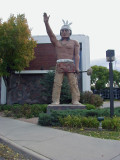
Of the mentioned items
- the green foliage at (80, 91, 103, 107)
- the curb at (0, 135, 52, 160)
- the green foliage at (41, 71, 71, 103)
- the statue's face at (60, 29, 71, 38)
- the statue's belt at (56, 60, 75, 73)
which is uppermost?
the statue's face at (60, 29, 71, 38)

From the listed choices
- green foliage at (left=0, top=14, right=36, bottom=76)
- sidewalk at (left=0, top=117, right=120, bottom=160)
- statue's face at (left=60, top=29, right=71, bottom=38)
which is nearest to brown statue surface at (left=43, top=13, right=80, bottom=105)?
statue's face at (left=60, top=29, right=71, bottom=38)

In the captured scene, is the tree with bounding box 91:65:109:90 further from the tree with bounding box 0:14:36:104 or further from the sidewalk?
the sidewalk

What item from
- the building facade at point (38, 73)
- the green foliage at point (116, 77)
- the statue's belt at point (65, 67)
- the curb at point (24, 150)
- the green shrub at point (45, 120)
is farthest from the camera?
the green foliage at point (116, 77)

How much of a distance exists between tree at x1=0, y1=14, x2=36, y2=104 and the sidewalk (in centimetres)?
860

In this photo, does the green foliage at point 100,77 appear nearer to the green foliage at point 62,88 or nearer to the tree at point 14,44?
the green foliage at point 62,88

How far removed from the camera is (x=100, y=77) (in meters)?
47.5

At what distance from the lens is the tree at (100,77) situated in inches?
1818

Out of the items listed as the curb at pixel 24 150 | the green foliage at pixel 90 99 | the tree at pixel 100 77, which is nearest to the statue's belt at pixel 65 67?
the curb at pixel 24 150

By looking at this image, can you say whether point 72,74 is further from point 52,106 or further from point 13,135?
point 13,135

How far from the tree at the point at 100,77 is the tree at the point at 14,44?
113 ft

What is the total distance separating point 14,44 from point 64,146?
34.7 feet

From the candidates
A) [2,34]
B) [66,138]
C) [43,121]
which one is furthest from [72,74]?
[2,34]

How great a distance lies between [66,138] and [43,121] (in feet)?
7.34

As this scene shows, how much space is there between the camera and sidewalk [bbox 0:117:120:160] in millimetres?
3971
